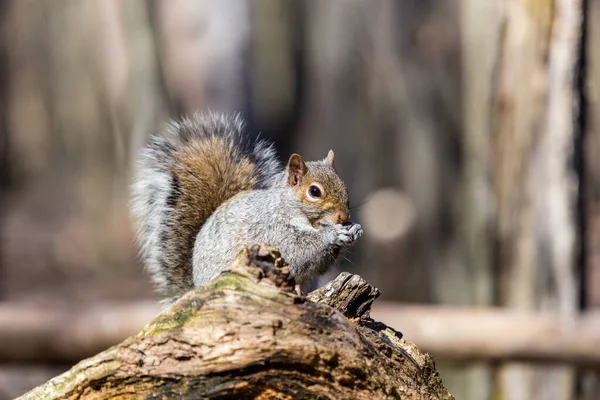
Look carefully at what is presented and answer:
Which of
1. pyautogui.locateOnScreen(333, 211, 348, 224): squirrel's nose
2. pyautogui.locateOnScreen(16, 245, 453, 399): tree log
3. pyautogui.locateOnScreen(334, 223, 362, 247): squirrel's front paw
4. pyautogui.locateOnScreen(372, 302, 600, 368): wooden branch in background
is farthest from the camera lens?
pyautogui.locateOnScreen(372, 302, 600, 368): wooden branch in background

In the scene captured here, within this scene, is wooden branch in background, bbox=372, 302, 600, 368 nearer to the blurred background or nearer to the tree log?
the blurred background

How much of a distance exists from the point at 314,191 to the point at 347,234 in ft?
0.58

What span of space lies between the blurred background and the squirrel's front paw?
0.88 feet

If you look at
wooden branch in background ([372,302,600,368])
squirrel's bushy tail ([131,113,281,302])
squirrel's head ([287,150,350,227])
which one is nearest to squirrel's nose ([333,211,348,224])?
squirrel's head ([287,150,350,227])

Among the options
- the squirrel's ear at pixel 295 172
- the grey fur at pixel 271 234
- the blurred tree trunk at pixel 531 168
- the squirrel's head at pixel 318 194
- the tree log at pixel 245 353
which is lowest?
the tree log at pixel 245 353

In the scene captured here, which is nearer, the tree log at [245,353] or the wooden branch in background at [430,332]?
the tree log at [245,353]

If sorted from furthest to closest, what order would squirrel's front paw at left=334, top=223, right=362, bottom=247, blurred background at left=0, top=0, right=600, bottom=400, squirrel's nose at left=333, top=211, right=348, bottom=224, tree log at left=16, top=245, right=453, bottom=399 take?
blurred background at left=0, top=0, right=600, bottom=400
squirrel's nose at left=333, top=211, right=348, bottom=224
squirrel's front paw at left=334, top=223, right=362, bottom=247
tree log at left=16, top=245, right=453, bottom=399

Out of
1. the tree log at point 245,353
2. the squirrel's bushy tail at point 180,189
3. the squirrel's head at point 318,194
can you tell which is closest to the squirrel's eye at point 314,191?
the squirrel's head at point 318,194

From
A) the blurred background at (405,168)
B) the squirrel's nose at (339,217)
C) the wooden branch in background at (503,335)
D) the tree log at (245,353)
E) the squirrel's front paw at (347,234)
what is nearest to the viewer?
the tree log at (245,353)

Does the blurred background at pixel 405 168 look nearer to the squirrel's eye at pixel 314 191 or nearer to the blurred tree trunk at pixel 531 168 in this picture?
the blurred tree trunk at pixel 531 168

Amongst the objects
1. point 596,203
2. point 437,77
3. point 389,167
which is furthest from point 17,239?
point 596,203

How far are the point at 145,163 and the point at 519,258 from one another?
213cm

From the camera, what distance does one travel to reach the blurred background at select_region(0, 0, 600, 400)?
3.66 meters

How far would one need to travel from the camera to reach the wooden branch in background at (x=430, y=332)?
353cm
